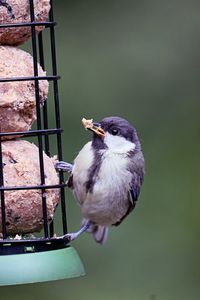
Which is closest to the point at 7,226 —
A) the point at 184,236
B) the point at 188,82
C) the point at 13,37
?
the point at 13,37

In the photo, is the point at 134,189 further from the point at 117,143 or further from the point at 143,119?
the point at 143,119

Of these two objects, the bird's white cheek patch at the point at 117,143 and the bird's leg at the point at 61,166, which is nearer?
the bird's leg at the point at 61,166

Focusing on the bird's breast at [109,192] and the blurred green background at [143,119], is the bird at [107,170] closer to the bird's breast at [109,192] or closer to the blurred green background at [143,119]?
the bird's breast at [109,192]

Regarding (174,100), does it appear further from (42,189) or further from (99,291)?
(42,189)

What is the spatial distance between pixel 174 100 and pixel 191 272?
1.28 m

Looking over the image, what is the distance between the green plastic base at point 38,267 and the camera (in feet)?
14.2

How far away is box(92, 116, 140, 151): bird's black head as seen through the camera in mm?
5254

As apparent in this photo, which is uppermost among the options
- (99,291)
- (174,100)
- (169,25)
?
(169,25)

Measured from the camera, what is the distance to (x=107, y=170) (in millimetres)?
5230

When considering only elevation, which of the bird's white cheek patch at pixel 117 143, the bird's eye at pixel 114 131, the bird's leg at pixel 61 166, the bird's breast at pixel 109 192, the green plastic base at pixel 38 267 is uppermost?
the bird's eye at pixel 114 131

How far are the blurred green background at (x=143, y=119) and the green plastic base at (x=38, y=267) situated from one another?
2.38m

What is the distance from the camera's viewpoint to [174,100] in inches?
310

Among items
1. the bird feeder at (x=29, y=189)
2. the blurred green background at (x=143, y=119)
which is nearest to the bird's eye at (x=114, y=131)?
the bird feeder at (x=29, y=189)

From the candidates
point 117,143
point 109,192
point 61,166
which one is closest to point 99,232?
point 109,192
